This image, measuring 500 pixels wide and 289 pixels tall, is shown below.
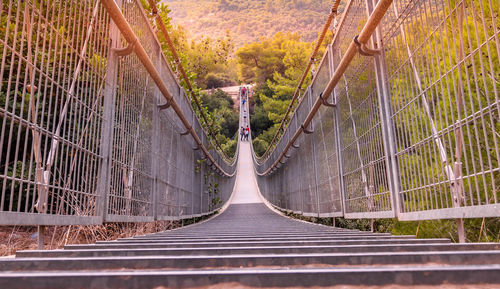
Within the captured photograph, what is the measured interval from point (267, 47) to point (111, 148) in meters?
39.8

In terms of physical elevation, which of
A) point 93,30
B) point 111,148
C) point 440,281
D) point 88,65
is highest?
point 93,30

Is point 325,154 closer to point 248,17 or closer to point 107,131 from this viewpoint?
point 107,131

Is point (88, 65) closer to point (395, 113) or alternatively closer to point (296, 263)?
point (296, 263)

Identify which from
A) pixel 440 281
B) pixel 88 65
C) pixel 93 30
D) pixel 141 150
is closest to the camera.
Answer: pixel 440 281

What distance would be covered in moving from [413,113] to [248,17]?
102576 mm

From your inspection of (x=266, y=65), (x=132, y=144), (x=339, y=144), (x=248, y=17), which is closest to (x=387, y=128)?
(x=339, y=144)

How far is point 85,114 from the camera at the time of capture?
2.58m

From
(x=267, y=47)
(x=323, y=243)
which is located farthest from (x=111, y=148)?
(x=267, y=47)

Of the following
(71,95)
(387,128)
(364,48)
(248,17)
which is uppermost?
(248,17)

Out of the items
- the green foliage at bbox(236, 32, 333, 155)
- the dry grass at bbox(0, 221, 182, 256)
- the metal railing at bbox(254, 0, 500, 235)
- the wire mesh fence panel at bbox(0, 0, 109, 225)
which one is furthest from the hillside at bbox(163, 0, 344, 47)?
the wire mesh fence panel at bbox(0, 0, 109, 225)

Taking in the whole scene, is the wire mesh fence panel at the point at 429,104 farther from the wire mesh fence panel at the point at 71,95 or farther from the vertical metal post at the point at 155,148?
the vertical metal post at the point at 155,148

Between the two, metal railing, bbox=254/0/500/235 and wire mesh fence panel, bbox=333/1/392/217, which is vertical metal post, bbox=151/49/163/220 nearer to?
metal railing, bbox=254/0/500/235

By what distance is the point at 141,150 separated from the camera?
3.96m

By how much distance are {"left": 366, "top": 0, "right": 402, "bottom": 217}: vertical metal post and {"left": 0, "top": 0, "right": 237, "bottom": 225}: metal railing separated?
1961 millimetres
